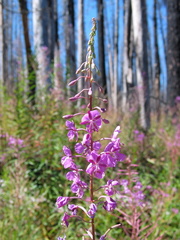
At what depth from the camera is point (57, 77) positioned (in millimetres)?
3701

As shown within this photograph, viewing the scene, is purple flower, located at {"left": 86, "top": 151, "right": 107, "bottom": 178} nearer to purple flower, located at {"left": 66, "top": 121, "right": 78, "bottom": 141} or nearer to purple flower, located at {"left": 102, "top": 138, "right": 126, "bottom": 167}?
purple flower, located at {"left": 102, "top": 138, "right": 126, "bottom": 167}

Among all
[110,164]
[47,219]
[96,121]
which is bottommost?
[47,219]

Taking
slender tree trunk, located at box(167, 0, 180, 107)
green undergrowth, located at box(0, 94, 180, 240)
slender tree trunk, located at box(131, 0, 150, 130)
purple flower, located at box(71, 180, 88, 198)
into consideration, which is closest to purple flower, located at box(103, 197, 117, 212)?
purple flower, located at box(71, 180, 88, 198)

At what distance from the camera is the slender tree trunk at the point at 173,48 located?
5309mm

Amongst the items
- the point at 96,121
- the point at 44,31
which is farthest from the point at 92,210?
the point at 44,31

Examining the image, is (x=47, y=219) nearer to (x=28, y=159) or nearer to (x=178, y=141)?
(x=28, y=159)

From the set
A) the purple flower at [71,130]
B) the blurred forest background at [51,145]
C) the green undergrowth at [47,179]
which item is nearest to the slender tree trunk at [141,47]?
the blurred forest background at [51,145]

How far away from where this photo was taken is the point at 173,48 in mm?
5383

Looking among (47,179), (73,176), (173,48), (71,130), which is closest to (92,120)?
(71,130)

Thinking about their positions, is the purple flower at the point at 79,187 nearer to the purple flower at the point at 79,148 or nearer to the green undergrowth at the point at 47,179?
the purple flower at the point at 79,148

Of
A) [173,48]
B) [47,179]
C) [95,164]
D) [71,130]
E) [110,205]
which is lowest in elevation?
[47,179]

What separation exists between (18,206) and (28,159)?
114 centimetres

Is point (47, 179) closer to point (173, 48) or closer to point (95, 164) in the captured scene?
point (95, 164)

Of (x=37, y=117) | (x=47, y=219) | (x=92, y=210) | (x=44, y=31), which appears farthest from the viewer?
(x=44, y=31)
